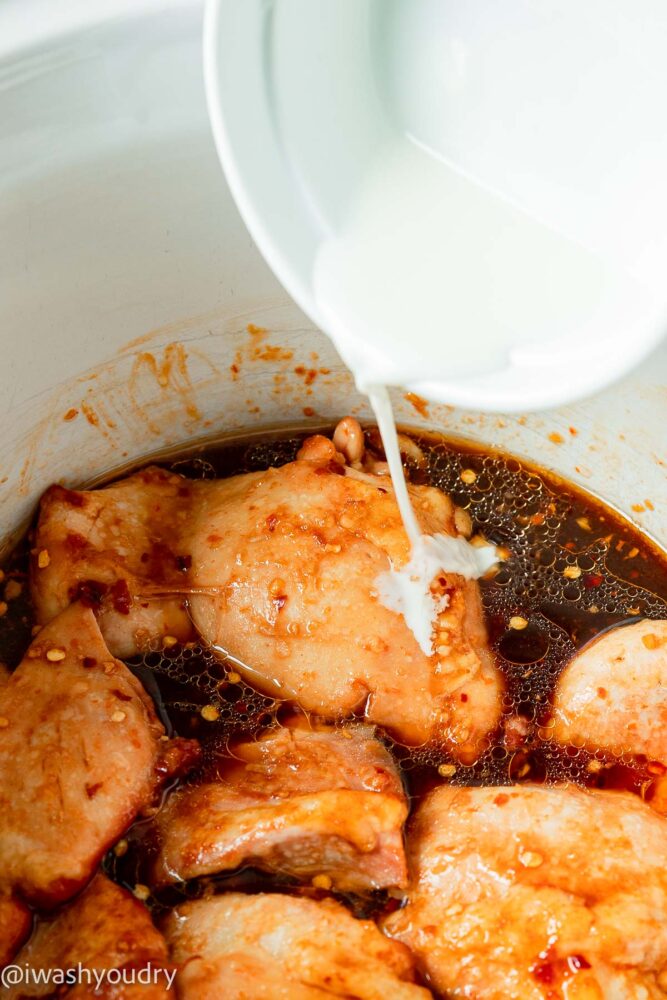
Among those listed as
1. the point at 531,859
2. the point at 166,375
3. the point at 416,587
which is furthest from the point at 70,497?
the point at 531,859

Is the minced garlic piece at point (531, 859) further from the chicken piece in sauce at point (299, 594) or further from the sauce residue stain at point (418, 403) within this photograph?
the sauce residue stain at point (418, 403)

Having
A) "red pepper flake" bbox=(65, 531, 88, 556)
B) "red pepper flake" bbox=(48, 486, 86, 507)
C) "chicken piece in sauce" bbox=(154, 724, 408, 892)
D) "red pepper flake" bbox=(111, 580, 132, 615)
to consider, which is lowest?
"chicken piece in sauce" bbox=(154, 724, 408, 892)

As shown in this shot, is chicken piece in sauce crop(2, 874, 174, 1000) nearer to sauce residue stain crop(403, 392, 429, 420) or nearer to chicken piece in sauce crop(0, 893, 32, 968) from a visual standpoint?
chicken piece in sauce crop(0, 893, 32, 968)

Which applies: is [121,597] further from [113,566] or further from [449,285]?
[449,285]

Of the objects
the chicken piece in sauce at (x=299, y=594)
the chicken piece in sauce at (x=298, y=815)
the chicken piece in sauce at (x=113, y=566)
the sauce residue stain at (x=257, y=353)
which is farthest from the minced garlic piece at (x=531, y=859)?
the sauce residue stain at (x=257, y=353)

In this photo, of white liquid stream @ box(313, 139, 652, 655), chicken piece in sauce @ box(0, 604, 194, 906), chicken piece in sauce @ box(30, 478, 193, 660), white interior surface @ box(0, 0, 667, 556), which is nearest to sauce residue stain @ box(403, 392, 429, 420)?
white interior surface @ box(0, 0, 667, 556)

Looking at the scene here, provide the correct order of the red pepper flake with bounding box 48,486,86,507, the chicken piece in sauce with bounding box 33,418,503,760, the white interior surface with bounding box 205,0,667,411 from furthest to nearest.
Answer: the red pepper flake with bounding box 48,486,86,507 → the chicken piece in sauce with bounding box 33,418,503,760 → the white interior surface with bounding box 205,0,667,411
